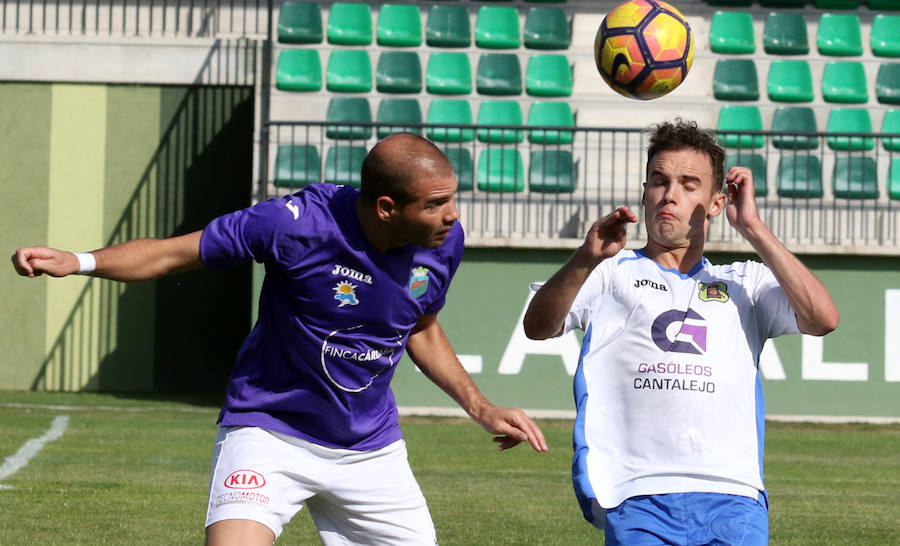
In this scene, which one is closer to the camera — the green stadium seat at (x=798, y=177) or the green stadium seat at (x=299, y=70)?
the green stadium seat at (x=798, y=177)

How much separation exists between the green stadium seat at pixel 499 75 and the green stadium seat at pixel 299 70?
2377 mm

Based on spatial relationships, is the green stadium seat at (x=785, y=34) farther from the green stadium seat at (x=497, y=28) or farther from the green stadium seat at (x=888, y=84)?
the green stadium seat at (x=497, y=28)

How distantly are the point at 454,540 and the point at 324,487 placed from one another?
3.41m

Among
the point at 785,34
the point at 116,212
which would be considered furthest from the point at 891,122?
the point at 116,212

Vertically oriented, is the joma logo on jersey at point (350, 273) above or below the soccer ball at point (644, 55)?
below

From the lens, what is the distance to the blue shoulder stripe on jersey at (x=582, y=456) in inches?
164

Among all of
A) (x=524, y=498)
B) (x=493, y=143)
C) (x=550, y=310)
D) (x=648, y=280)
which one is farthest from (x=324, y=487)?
(x=493, y=143)

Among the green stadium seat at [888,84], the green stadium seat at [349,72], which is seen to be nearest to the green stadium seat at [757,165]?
the green stadium seat at [888,84]

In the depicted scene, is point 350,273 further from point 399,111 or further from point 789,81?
point 789,81

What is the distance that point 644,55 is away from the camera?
28.9 ft

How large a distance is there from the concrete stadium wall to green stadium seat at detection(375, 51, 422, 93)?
2.25 m

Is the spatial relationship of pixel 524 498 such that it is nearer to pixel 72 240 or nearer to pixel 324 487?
pixel 324 487

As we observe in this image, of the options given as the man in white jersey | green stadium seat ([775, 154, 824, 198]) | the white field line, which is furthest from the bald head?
green stadium seat ([775, 154, 824, 198])

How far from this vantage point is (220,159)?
65.0 ft
